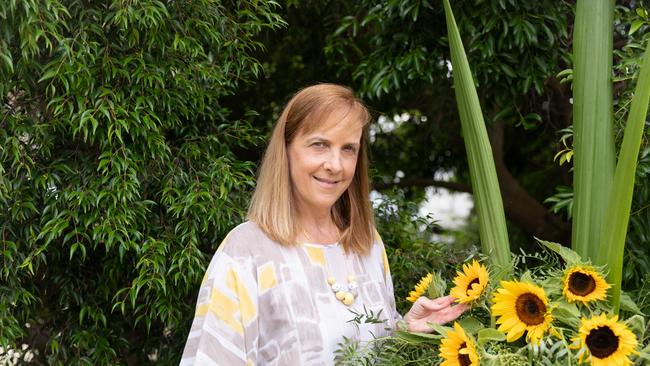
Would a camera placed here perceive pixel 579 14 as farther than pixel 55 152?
No

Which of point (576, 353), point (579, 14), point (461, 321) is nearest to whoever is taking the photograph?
point (576, 353)

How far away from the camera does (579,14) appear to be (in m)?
1.89

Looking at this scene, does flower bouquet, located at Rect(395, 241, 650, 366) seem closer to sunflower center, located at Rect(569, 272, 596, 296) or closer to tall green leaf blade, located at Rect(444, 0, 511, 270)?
sunflower center, located at Rect(569, 272, 596, 296)

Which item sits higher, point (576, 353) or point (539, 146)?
point (576, 353)

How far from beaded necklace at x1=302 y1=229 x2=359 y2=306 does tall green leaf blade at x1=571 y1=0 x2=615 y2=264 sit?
0.53m

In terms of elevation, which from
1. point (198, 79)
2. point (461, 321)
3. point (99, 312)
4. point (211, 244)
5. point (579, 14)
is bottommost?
point (99, 312)

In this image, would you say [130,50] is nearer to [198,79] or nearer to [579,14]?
[198,79]

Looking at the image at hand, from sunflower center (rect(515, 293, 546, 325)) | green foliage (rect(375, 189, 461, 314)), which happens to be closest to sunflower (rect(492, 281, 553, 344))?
sunflower center (rect(515, 293, 546, 325))

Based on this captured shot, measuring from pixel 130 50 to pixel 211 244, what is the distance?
729 millimetres

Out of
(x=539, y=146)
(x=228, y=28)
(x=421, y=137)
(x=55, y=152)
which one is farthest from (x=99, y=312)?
(x=539, y=146)

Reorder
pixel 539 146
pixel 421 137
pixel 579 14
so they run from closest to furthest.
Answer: pixel 579 14 < pixel 421 137 < pixel 539 146

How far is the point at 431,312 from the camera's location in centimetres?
180

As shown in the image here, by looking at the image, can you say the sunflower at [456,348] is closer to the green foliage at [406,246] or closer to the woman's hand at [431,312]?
the woman's hand at [431,312]

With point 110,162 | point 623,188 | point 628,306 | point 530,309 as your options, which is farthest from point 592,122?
point 110,162
